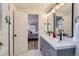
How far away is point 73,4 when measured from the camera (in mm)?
2309

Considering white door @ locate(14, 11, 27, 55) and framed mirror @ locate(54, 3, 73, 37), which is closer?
framed mirror @ locate(54, 3, 73, 37)

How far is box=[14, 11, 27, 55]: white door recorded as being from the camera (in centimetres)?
402

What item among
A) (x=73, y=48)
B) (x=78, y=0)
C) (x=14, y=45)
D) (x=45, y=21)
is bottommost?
(x=14, y=45)

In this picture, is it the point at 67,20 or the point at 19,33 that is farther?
the point at 19,33

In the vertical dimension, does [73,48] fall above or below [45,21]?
below

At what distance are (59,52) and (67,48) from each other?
0.16 meters

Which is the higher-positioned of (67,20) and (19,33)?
(67,20)

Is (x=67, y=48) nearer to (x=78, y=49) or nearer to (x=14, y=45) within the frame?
A: (x=78, y=49)

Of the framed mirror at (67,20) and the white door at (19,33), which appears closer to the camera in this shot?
the framed mirror at (67,20)

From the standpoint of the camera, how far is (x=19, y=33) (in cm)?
414

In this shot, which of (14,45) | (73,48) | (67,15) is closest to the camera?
(73,48)

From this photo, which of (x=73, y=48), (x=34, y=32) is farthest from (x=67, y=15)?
(x=34, y=32)

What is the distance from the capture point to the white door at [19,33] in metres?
4.02

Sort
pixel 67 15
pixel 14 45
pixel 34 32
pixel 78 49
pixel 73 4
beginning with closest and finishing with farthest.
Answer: pixel 78 49
pixel 73 4
pixel 67 15
pixel 14 45
pixel 34 32
